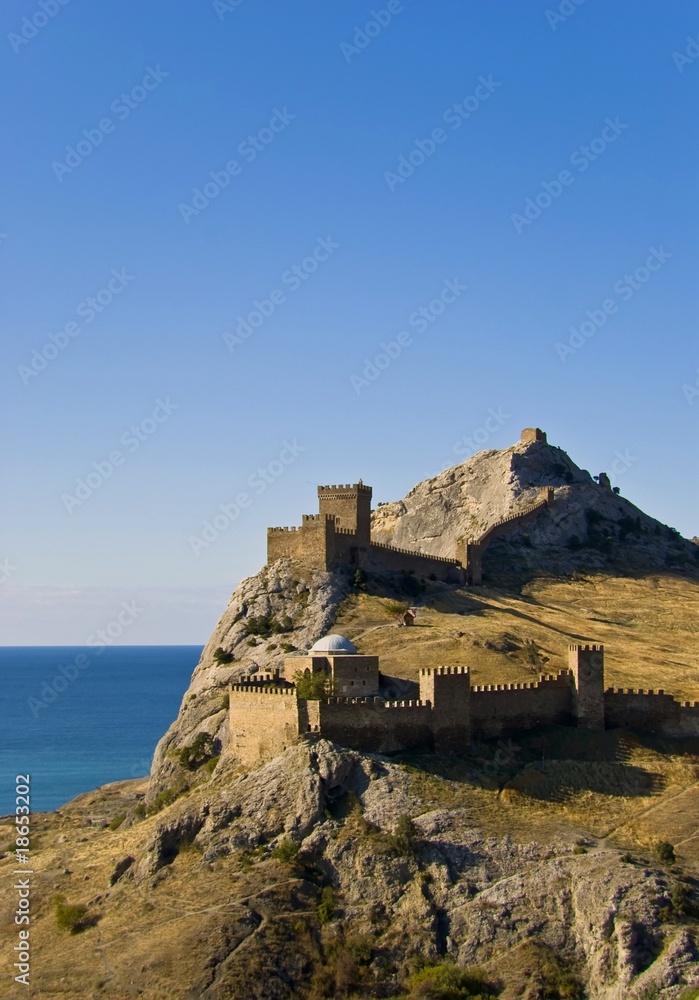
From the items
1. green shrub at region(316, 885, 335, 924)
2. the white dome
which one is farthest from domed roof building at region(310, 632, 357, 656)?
green shrub at region(316, 885, 335, 924)

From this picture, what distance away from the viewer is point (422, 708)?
6159cm

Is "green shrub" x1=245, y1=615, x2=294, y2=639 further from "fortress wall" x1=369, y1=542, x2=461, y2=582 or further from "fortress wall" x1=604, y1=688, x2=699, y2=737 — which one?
"fortress wall" x1=604, y1=688, x2=699, y2=737

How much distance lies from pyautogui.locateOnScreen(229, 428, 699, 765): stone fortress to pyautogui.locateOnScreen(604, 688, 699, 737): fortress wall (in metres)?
0.05

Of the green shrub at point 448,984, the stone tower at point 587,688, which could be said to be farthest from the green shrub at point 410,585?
the green shrub at point 448,984

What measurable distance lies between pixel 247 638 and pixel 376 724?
21.0m

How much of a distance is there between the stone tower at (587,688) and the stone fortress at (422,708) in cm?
5

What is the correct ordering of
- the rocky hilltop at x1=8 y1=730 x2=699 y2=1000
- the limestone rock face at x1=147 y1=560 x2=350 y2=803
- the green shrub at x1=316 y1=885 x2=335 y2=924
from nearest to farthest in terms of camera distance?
the rocky hilltop at x1=8 y1=730 x2=699 y2=1000, the green shrub at x1=316 y1=885 x2=335 y2=924, the limestone rock face at x1=147 y1=560 x2=350 y2=803

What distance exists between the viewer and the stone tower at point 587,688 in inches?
2562

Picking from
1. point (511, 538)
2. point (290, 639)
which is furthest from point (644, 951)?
point (511, 538)

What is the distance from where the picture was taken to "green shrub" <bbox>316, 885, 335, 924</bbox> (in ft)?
169

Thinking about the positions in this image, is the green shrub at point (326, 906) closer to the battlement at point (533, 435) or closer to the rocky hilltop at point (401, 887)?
the rocky hilltop at point (401, 887)

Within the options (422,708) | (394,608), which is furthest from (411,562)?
(422,708)

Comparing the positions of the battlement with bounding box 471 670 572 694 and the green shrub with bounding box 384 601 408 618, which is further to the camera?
the green shrub with bounding box 384 601 408 618

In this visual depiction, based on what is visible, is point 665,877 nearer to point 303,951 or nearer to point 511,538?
point 303,951
